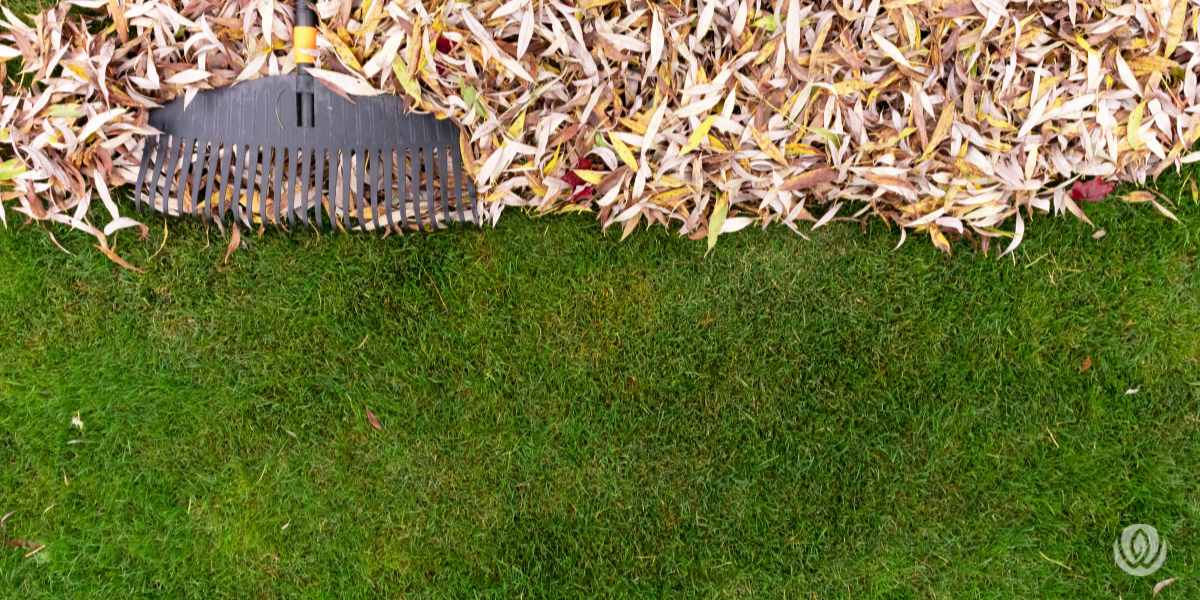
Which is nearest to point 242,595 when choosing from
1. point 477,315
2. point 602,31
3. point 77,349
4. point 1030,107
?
point 77,349

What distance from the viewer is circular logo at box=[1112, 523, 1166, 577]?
1835 mm

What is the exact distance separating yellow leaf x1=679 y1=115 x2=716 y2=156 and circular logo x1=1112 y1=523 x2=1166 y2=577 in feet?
5.78

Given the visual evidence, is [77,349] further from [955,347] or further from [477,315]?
[955,347]

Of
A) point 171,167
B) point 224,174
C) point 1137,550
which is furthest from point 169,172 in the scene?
point 1137,550

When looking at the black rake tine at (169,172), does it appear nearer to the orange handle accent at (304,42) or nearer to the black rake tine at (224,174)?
the black rake tine at (224,174)

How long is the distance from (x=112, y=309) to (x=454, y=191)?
3.55 feet

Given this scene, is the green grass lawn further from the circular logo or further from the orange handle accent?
the orange handle accent

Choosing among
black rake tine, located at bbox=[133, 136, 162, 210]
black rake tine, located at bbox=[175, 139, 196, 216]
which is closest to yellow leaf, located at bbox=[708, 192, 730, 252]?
black rake tine, located at bbox=[175, 139, 196, 216]

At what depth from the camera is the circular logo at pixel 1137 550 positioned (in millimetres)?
1835

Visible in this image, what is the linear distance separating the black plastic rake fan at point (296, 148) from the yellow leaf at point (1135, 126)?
185 cm

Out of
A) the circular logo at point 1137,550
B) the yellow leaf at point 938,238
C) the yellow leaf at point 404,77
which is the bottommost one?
the circular logo at point 1137,550

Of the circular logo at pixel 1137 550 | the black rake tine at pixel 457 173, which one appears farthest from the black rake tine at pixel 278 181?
the circular logo at pixel 1137 550

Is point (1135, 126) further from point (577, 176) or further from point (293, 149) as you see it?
point (293, 149)

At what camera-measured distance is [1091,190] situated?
5.82 feet
